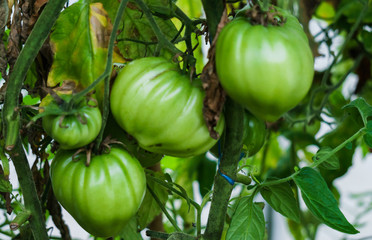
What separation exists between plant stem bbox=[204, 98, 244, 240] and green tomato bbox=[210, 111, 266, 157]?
0.20 feet

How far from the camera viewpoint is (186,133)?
466 millimetres

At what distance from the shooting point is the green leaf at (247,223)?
1.77ft

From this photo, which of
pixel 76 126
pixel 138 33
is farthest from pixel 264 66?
pixel 138 33

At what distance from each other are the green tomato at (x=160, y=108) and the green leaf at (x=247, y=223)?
0.37ft

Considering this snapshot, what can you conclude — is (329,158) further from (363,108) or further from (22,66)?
(22,66)

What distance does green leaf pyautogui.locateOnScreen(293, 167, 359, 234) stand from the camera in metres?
0.50

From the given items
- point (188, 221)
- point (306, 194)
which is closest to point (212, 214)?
point (306, 194)

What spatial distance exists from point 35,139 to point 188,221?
15.7 inches

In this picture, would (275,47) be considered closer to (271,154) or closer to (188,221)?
(188,221)

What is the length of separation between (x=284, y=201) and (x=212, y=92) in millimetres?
185

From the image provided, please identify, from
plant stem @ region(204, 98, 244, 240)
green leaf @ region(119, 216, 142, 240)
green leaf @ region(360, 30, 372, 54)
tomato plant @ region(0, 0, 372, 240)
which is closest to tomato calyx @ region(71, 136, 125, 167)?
tomato plant @ region(0, 0, 372, 240)

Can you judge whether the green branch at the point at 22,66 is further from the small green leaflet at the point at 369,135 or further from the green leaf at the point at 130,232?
the small green leaflet at the point at 369,135

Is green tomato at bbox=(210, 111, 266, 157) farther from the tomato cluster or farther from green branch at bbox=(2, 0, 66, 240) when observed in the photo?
green branch at bbox=(2, 0, 66, 240)

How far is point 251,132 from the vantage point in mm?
610
